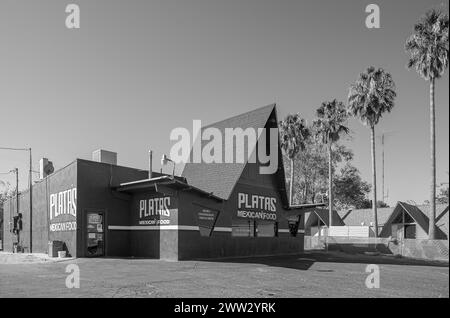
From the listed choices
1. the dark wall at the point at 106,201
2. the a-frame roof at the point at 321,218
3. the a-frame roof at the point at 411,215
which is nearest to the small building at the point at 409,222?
the a-frame roof at the point at 411,215

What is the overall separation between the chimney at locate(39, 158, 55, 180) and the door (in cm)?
946

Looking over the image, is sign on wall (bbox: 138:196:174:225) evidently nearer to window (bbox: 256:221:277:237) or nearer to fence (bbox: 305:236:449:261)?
window (bbox: 256:221:277:237)

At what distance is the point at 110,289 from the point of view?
1249 cm

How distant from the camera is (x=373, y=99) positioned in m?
39.4

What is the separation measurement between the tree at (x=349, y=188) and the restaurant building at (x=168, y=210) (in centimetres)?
4142

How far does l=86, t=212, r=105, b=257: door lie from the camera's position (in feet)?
83.5

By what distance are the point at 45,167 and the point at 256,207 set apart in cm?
1669

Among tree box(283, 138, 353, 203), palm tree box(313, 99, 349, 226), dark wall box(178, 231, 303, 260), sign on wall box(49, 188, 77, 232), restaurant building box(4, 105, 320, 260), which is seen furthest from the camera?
tree box(283, 138, 353, 203)

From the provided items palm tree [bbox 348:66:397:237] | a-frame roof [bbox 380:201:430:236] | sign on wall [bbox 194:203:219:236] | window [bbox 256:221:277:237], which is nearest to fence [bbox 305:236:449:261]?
palm tree [bbox 348:66:397:237]

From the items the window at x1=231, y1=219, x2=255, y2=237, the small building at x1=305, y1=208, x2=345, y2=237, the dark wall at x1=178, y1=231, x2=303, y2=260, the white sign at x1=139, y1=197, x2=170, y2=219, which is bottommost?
the small building at x1=305, y1=208, x2=345, y2=237

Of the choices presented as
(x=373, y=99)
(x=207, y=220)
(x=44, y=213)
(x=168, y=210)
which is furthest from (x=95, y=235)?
(x=373, y=99)

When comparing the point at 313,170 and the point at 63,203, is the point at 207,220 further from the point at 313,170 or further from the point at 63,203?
the point at 313,170
